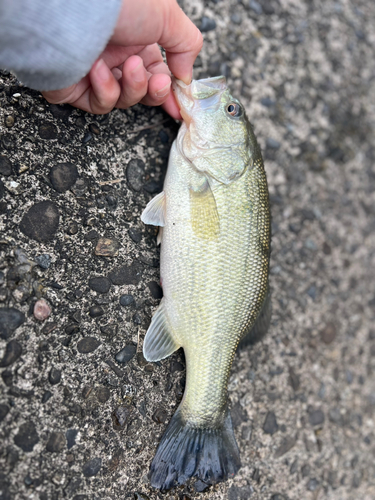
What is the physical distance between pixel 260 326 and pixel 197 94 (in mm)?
1309

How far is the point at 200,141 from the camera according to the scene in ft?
6.66

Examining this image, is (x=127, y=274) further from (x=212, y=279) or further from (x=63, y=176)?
(x=63, y=176)

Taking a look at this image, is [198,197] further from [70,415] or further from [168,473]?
[168,473]

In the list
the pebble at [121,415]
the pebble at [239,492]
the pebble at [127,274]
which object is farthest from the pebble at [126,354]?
the pebble at [239,492]

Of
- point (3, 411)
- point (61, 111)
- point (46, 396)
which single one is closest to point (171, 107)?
point (61, 111)

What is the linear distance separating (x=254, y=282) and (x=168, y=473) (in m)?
1.03

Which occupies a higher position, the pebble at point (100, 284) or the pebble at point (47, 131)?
the pebble at point (47, 131)

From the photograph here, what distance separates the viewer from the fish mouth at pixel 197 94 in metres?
2.03

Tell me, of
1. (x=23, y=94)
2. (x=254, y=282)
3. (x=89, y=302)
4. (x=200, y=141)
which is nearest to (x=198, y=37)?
(x=200, y=141)

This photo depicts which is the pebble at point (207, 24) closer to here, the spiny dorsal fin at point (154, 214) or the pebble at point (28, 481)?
the spiny dorsal fin at point (154, 214)

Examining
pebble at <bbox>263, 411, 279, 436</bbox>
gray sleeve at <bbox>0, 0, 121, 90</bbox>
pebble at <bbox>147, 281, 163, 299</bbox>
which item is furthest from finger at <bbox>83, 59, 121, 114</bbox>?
pebble at <bbox>263, 411, 279, 436</bbox>

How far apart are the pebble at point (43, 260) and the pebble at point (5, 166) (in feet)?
1.33

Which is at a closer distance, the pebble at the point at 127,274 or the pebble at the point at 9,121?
the pebble at the point at 9,121

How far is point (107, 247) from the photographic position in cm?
203
